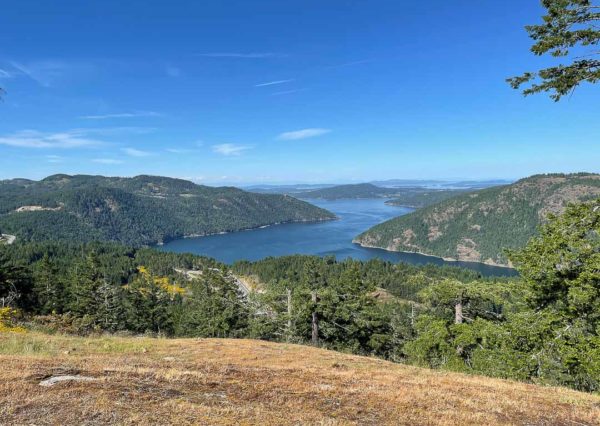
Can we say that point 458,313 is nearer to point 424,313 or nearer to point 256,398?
point 424,313

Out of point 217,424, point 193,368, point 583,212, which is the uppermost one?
point 583,212

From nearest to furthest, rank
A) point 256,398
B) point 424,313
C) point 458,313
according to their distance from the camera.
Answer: point 256,398, point 458,313, point 424,313

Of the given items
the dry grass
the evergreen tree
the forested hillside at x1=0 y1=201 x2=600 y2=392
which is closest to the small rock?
the dry grass

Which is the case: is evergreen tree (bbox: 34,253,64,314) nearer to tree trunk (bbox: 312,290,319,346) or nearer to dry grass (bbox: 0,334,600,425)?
tree trunk (bbox: 312,290,319,346)

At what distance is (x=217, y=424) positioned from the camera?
7.50 m

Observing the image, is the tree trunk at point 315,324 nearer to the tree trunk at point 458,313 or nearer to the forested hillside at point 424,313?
the forested hillside at point 424,313

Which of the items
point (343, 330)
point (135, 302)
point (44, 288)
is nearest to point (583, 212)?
point (343, 330)

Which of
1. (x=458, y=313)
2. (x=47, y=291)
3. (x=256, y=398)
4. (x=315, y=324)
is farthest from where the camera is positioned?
(x=47, y=291)

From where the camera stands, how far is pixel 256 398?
9648 mm

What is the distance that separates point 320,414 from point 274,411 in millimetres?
1094

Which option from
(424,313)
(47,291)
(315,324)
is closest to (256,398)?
(424,313)

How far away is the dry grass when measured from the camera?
25.7ft

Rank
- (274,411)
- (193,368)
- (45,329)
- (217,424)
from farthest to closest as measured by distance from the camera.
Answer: (45,329), (193,368), (274,411), (217,424)

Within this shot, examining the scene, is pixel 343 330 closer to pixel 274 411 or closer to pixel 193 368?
pixel 193 368
